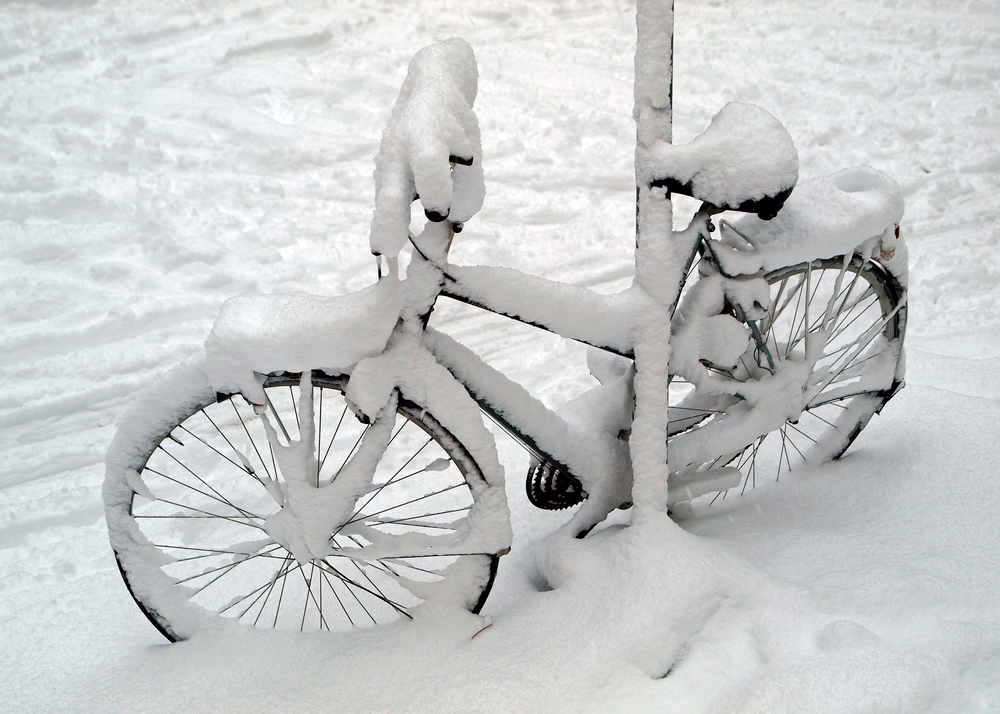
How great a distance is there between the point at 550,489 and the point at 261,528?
782 mm

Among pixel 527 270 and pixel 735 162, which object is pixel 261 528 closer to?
pixel 735 162

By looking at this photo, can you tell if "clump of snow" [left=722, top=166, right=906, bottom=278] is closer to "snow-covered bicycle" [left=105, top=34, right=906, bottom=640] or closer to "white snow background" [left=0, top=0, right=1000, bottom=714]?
"snow-covered bicycle" [left=105, top=34, right=906, bottom=640]

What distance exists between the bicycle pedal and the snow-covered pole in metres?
0.22

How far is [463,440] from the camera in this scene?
75.9 inches

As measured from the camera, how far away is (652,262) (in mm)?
2010

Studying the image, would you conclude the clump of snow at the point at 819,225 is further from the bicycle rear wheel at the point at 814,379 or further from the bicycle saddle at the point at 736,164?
the bicycle saddle at the point at 736,164

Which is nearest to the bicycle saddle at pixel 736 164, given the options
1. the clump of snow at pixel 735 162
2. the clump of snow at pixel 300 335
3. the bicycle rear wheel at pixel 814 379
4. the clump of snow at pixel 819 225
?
the clump of snow at pixel 735 162

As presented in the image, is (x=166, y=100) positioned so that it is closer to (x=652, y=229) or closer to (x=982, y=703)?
(x=652, y=229)

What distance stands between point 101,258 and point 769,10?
505 centimetres

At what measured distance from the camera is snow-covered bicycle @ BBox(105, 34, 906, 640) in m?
1.76

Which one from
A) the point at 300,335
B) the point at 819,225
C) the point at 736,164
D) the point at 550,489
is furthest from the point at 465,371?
the point at 819,225

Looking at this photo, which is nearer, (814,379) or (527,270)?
(814,379)

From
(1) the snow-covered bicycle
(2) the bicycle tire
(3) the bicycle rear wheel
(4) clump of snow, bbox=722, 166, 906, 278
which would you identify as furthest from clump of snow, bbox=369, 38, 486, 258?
(3) the bicycle rear wheel

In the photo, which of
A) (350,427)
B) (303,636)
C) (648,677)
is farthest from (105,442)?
(648,677)
